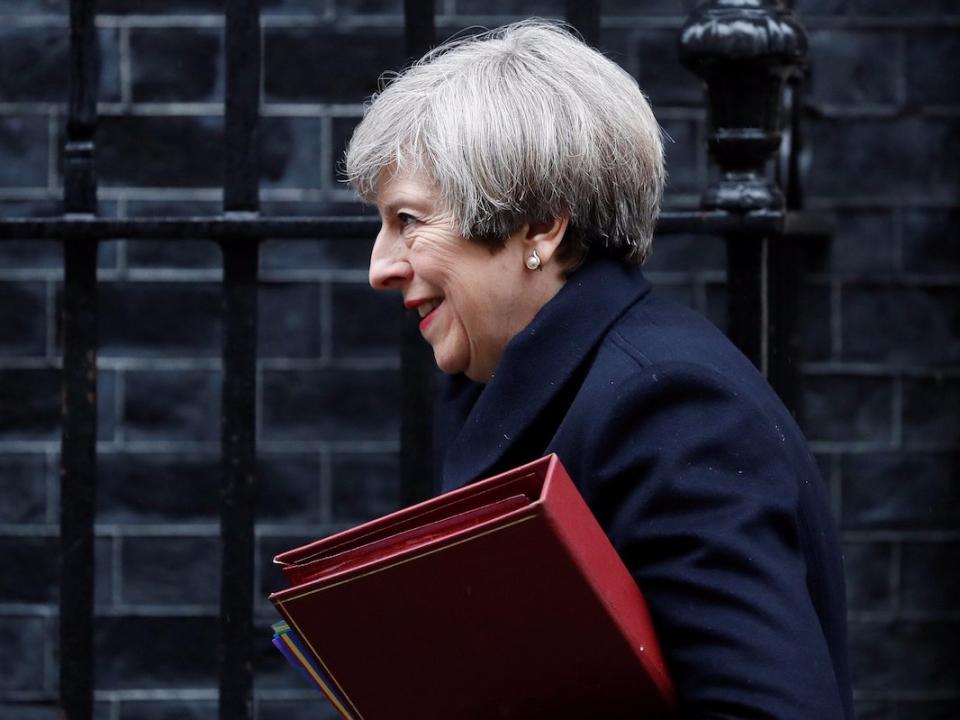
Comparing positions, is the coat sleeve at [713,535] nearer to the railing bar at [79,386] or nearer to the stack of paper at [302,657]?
the stack of paper at [302,657]

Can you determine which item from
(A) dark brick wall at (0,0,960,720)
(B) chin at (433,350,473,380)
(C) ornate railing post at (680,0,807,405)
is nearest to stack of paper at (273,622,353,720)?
(B) chin at (433,350,473,380)

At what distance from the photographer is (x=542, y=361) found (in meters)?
1.62

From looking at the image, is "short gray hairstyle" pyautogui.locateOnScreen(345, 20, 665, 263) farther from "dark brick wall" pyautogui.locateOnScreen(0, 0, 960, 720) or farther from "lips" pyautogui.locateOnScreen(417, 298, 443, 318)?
"dark brick wall" pyautogui.locateOnScreen(0, 0, 960, 720)

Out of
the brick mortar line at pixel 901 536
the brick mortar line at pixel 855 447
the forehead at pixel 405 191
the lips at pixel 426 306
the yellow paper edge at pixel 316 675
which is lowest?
the brick mortar line at pixel 901 536

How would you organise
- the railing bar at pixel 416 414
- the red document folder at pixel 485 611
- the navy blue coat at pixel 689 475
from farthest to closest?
the railing bar at pixel 416 414, the navy blue coat at pixel 689 475, the red document folder at pixel 485 611

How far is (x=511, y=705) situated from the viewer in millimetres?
1343

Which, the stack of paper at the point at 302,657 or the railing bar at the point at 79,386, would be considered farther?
the railing bar at the point at 79,386

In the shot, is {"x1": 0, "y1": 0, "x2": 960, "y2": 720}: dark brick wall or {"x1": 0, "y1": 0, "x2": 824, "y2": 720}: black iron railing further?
{"x1": 0, "y1": 0, "x2": 960, "y2": 720}: dark brick wall

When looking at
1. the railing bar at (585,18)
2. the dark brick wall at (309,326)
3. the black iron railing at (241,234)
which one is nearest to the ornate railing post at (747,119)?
the black iron railing at (241,234)

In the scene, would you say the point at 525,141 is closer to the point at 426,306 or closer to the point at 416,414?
the point at 426,306

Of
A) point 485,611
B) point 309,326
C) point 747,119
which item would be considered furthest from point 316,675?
point 309,326

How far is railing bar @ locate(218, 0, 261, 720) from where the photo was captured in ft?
6.33

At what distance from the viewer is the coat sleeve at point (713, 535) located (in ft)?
4.43

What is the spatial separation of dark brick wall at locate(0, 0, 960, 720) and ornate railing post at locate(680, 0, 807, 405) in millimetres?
1280
